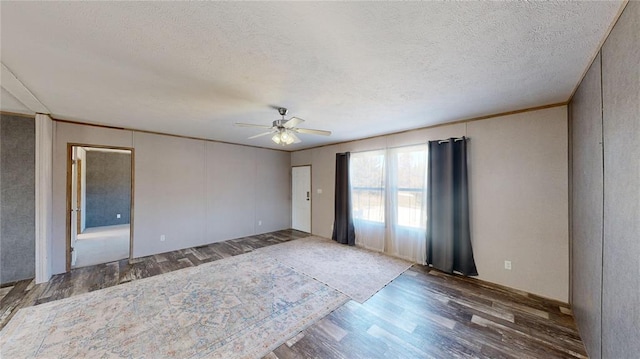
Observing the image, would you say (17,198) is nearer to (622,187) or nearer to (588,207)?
(622,187)

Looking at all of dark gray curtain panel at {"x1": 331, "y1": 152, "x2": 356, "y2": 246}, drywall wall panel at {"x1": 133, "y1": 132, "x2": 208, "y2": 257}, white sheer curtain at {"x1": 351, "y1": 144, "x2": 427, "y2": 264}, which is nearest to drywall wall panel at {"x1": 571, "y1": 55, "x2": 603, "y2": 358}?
white sheer curtain at {"x1": 351, "y1": 144, "x2": 427, "y2": 264}

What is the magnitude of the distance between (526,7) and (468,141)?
8.17ft

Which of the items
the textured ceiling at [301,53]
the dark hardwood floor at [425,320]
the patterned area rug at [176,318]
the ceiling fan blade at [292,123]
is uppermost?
the textured ceiling at [301,53]

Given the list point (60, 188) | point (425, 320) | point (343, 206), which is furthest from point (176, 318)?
point (343, 206)

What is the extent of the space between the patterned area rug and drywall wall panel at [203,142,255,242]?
199 cm

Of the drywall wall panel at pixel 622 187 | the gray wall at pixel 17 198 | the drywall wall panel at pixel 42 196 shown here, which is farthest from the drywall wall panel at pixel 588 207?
the gray wall at pixel 17 198

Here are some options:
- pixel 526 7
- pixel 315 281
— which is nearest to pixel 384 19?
pixel 526 7

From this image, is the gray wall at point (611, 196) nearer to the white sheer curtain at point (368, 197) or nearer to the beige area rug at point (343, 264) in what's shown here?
the beige area rug at point (343, 264)

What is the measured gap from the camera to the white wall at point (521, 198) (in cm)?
269

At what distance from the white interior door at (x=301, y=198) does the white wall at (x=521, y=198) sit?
368 cm

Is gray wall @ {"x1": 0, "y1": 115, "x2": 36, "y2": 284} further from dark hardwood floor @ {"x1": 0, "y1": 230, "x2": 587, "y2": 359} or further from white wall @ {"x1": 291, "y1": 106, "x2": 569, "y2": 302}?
white wall @ {"x1": 291, "y1": 106, "x2": 569, "y2": 302}

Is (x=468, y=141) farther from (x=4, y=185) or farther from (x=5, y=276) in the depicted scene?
(x=5, y=276)

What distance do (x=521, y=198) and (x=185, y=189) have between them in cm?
600

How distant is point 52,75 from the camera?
6.58 ft
